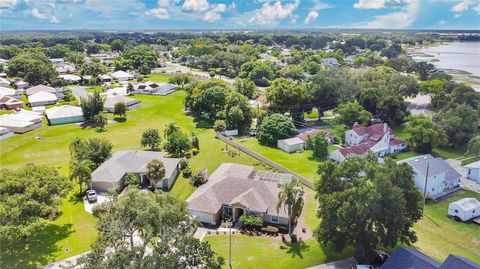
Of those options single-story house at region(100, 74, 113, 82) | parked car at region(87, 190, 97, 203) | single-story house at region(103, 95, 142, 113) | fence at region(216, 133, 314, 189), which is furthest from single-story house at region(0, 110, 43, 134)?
single-story house at region(100, 74, 113, 82)

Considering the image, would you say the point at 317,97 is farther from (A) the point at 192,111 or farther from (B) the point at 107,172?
(B) the point at 107,172

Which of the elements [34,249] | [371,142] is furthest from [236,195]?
[371,142]

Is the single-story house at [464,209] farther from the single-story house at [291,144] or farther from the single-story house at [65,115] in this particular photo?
the single-story house at [65,115]

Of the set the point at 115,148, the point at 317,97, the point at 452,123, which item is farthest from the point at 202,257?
the point at 317,97

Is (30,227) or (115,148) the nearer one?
(30,227)

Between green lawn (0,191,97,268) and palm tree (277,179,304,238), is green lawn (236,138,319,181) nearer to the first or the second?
palm tree (277,179,304,238)

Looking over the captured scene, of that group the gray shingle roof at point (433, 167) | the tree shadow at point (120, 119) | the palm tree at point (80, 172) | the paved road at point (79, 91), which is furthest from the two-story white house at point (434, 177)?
the paved road at point (79, 91)

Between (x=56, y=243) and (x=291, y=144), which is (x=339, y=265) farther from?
(x=291, y=144)
